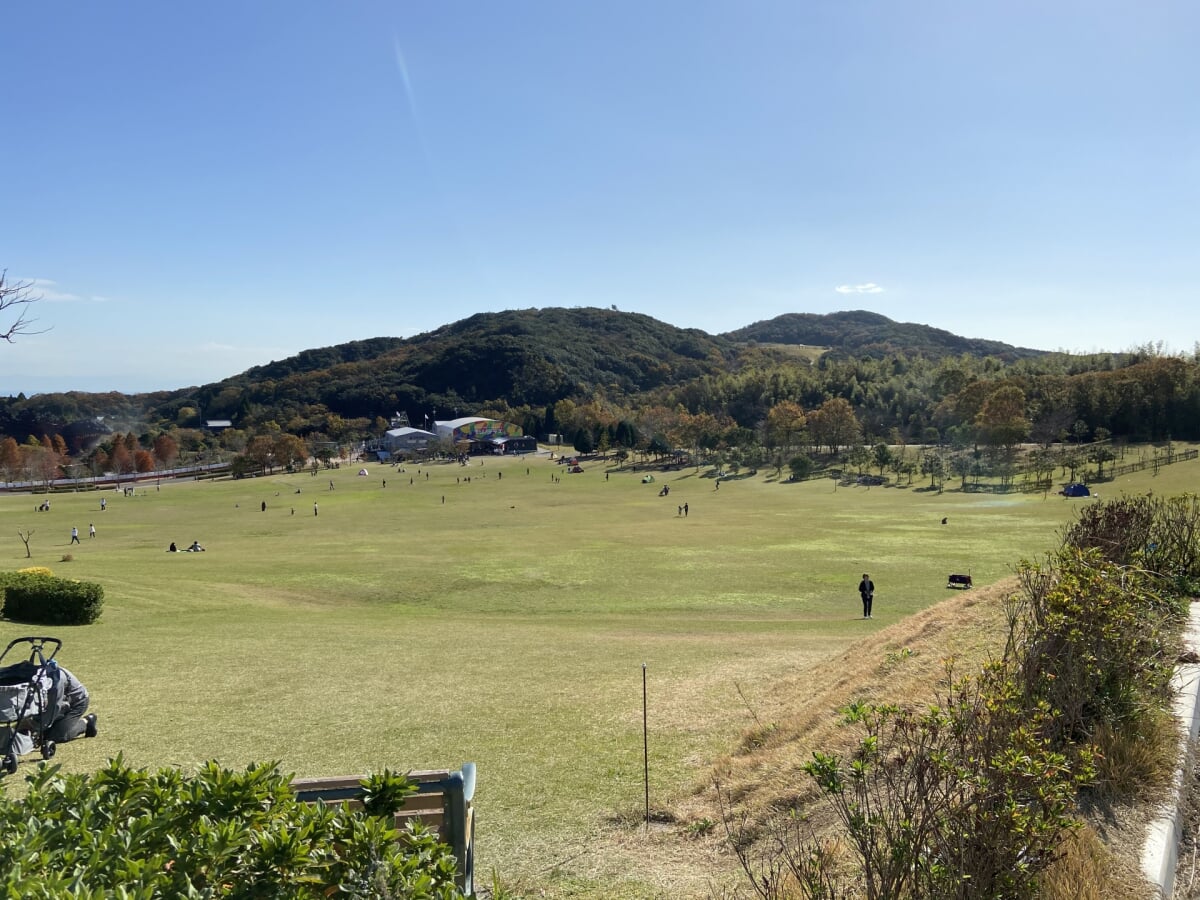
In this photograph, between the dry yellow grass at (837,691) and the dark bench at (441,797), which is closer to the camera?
the dark bench at (441,797)

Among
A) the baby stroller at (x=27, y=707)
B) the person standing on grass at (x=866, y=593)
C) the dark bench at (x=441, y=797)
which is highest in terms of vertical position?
the dark bench at (x=441, y=797)

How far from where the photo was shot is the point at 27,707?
800 cm

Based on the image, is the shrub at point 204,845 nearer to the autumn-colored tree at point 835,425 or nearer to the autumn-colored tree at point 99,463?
the autumn-colored tree at point 835,425

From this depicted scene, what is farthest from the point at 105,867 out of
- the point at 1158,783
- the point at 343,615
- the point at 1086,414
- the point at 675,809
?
the point at 1086,414

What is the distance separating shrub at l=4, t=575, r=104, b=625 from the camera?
1659 cm

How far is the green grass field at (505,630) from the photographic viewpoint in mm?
9086

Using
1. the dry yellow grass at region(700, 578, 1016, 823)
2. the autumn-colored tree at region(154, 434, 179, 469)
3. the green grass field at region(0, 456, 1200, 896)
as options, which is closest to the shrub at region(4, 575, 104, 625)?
the green grass field at region(0, 456, 1200, 896)

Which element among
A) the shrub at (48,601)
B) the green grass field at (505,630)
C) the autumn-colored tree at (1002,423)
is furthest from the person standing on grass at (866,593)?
the autumn-colored tree at (1002,423)

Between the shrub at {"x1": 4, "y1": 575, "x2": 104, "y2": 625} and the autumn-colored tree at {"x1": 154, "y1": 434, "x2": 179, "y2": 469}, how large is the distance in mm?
120633

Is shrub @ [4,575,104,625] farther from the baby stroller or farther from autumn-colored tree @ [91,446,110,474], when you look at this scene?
autumn-colored tree @ [91,446,110,474]

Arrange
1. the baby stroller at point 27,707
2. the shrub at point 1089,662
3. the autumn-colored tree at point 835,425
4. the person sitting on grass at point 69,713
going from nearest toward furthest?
1. the shrub at point 1089,662
2. the baby stroller at point 27,707
3. the person sitting on grass at point 69,713
4. the autumn-colored tree at point 835,425

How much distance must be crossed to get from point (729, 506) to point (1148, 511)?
46.7m

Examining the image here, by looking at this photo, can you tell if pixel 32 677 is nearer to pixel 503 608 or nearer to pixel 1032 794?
pixel 1032 794

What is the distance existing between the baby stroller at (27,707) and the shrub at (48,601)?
10.2 meters
